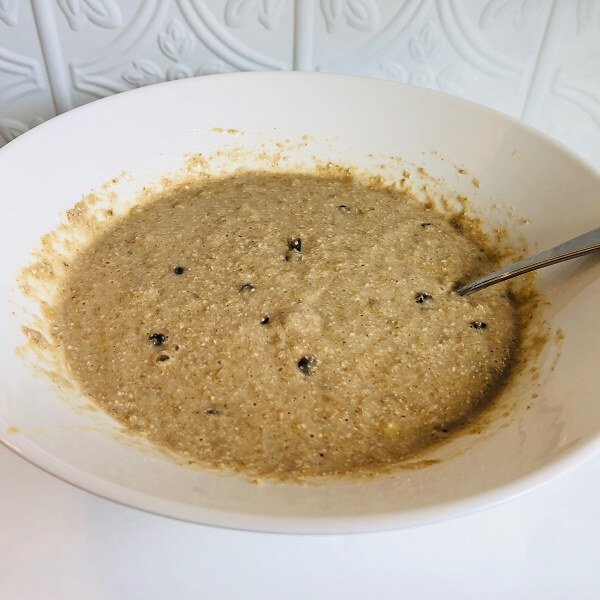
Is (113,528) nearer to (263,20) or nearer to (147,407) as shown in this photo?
(147,407)

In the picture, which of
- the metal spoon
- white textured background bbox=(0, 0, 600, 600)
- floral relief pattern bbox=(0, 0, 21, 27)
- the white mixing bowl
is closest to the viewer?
the white mixing bowl

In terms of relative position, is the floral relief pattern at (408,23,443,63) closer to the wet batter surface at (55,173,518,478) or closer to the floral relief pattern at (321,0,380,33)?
the floral relief pattern at (321,0,380,33)

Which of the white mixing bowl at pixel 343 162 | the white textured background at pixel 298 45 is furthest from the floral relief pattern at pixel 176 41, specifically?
the white mixing bowl at pixel 343 162

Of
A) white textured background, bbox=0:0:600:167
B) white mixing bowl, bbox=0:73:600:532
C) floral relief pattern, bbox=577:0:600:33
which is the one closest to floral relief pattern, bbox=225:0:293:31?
white textured background, bbox=0:0:600:167

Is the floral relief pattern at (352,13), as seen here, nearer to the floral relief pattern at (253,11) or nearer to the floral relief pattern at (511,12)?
the floral relief pattern at (253,11)

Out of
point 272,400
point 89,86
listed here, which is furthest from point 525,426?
point 89,86

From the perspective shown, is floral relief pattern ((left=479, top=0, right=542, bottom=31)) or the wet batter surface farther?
floral relief pattern ((left=479, top=0, right=542, bottom=31))

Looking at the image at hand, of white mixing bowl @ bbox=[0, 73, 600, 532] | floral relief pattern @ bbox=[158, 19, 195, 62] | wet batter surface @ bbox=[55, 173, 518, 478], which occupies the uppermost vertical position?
floral relief pattern @ bbox=[158, 19, 195, 62]
